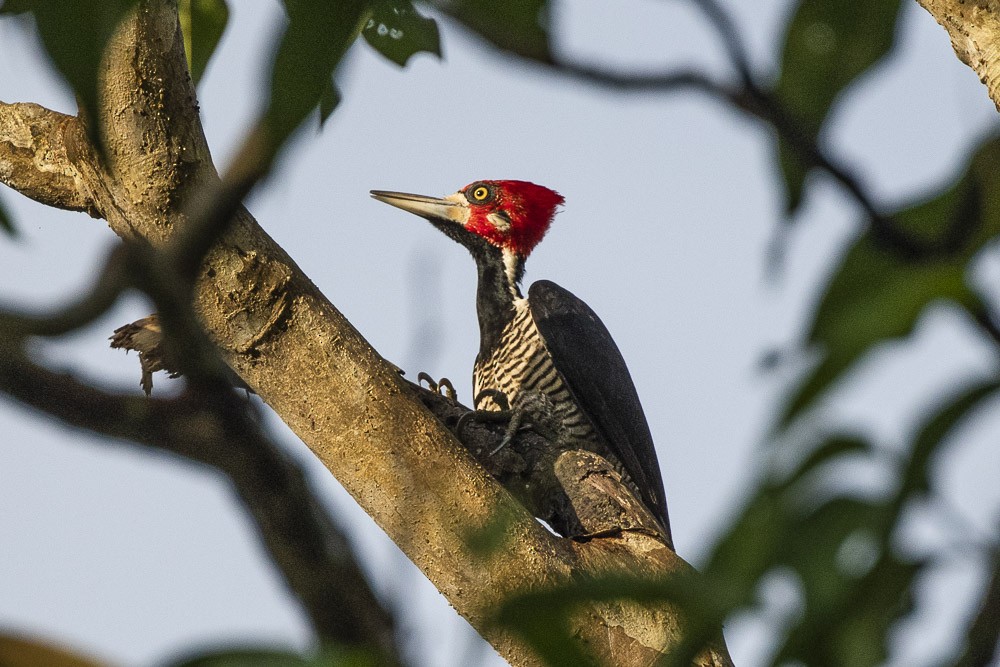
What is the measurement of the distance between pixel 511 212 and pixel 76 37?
547 centimetres

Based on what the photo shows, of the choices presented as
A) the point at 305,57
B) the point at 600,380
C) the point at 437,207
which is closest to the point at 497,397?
the point at 600,380

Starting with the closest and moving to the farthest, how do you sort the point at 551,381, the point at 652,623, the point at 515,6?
the point at 515,6
the point at 652,623
the point at 551,381

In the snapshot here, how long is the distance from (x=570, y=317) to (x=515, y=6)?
14.5 ft

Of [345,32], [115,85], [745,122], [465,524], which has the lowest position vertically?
[465,524]

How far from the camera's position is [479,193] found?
6.26 metres

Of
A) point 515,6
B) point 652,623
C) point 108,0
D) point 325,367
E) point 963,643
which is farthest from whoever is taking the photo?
point 325,367

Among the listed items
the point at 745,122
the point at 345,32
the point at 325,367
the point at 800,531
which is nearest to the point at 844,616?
the point at 800,531

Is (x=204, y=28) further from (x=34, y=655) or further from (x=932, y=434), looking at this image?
(x=932, y=434)

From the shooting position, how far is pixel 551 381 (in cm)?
518

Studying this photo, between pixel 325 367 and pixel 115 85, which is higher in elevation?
pixel 115 85

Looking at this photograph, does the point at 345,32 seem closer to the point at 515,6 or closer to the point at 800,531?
the point at 515,6

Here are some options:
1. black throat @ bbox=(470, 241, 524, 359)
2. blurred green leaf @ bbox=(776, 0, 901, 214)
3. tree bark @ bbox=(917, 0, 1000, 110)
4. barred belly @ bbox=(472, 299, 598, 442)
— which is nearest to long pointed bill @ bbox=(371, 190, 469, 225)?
black throat @ bbox=(470, 241, 524, 359)

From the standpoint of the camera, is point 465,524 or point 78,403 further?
point 465,524

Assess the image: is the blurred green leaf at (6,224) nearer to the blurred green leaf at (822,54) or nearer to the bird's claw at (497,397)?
the blurred green leaf at (822,54)
